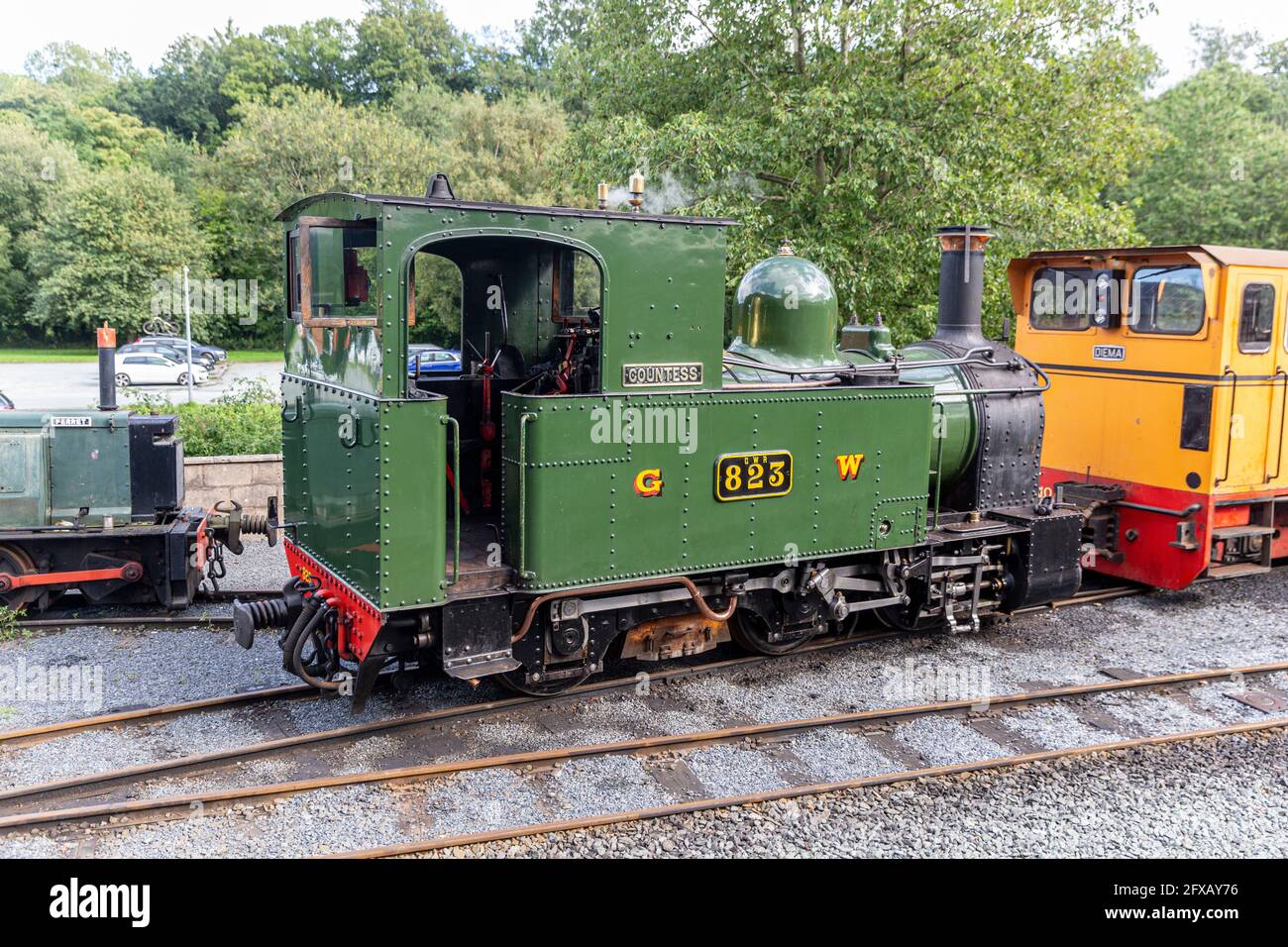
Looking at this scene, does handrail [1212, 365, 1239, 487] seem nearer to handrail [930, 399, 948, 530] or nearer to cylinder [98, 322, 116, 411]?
handrail [930, 399, 948, 530]

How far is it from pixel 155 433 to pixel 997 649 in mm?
7819

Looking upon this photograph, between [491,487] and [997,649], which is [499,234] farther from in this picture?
[997,649]

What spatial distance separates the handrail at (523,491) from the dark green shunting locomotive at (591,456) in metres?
0.02

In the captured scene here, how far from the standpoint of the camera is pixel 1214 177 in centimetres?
2738

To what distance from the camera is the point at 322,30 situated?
53.7m

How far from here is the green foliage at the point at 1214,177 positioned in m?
26.8

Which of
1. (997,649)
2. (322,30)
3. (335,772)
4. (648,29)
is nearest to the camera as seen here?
(335,772)

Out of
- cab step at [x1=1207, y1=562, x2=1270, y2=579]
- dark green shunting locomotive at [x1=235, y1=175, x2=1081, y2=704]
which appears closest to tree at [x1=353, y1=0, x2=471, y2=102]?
dark green shunting locomotive at [x1=235, y1=175, x2=1081, y2=704]

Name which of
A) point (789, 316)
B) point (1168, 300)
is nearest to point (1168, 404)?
point (1168, 300)

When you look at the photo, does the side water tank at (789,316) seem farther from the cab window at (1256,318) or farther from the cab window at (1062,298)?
the cab window at (1256,318)

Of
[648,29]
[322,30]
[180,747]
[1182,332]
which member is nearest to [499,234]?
[180,747]

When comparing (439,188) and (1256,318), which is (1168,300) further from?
(439,188)

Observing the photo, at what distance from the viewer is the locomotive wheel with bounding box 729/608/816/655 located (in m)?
8.02

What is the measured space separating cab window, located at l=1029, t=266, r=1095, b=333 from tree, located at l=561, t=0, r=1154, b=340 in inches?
148
